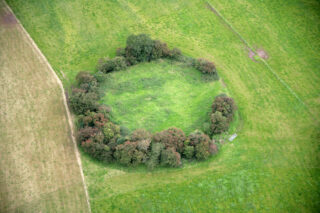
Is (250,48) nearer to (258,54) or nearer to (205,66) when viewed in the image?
(258,54)

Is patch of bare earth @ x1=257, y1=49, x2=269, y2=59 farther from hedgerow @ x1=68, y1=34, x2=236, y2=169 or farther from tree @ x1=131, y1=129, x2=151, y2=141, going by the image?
tree @ x1=131, y1=129, x2=151, y2=141

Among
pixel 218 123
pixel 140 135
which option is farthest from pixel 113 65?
pixel 218 123

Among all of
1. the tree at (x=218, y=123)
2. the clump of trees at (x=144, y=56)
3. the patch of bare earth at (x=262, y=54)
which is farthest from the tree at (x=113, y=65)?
the patch of bare earth at (x=262, y=54)

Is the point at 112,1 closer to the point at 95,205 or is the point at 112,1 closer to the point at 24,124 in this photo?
the point at 24,124

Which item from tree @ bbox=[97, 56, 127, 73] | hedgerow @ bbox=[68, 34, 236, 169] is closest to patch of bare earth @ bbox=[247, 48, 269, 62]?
hedgerow @ bbox=[68, 34, 236, 169]

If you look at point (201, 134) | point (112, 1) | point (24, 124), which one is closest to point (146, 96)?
point (201, 134)

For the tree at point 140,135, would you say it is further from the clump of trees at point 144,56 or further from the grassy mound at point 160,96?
the clump of trees at point 144,56
